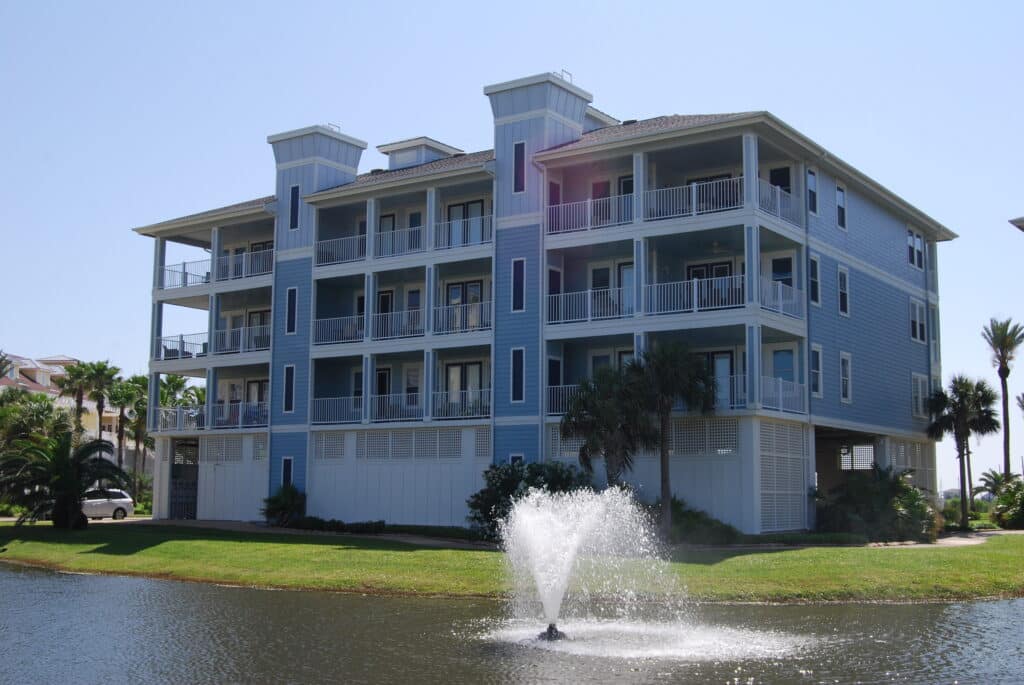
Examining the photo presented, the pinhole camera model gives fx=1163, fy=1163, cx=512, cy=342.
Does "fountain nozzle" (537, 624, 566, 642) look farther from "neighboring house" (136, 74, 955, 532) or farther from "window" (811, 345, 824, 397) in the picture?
"window" (811, 345, 824, 397)

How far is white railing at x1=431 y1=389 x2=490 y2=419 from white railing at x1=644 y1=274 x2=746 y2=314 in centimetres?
743

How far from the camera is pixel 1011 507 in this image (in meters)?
45.0

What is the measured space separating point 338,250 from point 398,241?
2.78m

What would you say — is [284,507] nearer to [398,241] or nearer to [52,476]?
[52,476]

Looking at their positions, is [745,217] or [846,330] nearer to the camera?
[745,217]

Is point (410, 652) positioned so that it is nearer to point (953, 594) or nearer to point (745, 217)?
point (953, 594)

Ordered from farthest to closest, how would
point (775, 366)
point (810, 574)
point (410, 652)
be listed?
1. point (775, 366)
2. point (810, 574)
3. point (410, 652)

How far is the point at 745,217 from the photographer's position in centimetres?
3503

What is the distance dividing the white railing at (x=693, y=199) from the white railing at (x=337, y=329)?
42.9 feet

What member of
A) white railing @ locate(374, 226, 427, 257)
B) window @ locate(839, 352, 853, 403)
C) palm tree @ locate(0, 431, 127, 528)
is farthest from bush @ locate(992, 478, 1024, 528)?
palm tree @ locate(0, 431, 127, 528)

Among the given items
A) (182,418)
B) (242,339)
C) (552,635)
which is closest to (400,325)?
(242,339)

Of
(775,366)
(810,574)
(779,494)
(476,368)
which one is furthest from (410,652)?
(476,368)

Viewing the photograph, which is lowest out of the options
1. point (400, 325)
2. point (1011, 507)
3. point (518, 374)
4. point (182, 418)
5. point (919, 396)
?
point (1011, 507)

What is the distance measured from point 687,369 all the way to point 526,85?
13.1m
